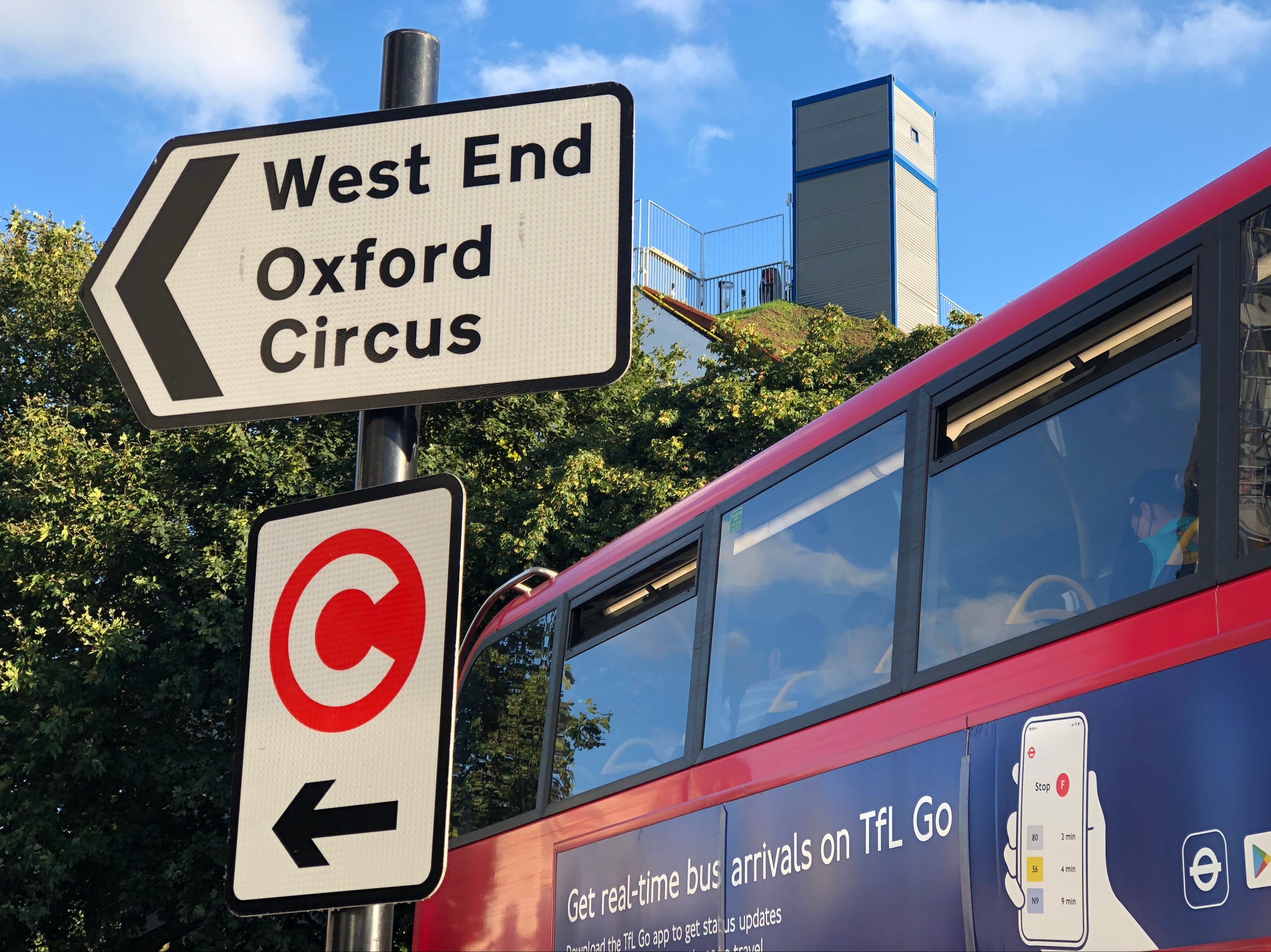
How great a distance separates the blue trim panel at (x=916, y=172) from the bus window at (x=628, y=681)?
95.9 ft

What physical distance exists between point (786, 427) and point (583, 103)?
13428mm

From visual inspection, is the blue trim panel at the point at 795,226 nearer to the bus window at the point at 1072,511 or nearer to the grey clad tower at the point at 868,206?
the grey clad tower at the point at 868,206

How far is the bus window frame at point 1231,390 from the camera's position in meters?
3.09

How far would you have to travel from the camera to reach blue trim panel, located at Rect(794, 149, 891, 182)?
3366 centimetres

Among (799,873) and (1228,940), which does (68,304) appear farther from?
(1228,940)

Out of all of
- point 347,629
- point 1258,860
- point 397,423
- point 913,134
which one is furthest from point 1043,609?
point 913,134

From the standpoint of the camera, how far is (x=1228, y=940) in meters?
2.73

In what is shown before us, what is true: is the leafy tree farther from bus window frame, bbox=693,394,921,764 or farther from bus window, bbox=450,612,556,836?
bus window frame, bbox=693,394,921,764

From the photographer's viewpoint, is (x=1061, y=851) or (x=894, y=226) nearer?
(x=1061, y=851)

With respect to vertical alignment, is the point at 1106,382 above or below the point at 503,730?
above

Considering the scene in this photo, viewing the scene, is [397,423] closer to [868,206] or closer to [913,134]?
[868,206]

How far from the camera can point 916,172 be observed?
113ft

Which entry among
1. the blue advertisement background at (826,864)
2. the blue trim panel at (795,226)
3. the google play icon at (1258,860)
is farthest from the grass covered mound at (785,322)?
the google play icon at (1258,860)

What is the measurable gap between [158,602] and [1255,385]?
43.2ft
